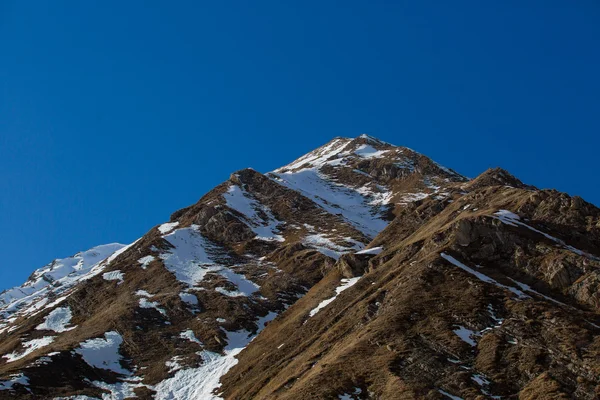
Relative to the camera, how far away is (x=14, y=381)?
77.4 meters

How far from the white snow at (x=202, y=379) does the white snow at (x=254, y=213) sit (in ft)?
220

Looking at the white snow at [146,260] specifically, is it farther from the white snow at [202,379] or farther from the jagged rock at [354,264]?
the jagged rock at [354,264]

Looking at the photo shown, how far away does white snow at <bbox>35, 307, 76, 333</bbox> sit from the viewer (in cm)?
11189

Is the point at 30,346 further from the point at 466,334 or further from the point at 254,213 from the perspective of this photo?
the point at 254,213

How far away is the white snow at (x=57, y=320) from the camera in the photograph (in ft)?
367

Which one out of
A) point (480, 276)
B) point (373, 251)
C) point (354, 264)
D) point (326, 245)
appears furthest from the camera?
point (326, 245)

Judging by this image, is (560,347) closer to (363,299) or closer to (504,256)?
(504,256)

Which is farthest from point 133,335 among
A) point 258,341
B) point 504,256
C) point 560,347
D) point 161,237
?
point 560,347

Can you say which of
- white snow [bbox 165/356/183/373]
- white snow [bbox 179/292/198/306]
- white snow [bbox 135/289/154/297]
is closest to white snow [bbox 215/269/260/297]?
white snow [bbox 179/292/198/306]

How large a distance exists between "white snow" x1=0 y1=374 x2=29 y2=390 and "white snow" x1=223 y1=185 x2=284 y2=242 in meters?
84.9

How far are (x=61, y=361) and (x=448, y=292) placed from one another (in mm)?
60876

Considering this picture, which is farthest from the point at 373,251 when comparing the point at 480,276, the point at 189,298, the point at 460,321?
the point at 189,298

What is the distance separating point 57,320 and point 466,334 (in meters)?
91.2

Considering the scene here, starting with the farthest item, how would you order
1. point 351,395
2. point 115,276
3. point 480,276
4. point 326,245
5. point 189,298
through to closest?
point 326,245
point 115,276
point 189,298
point 480,276
point 351,395
